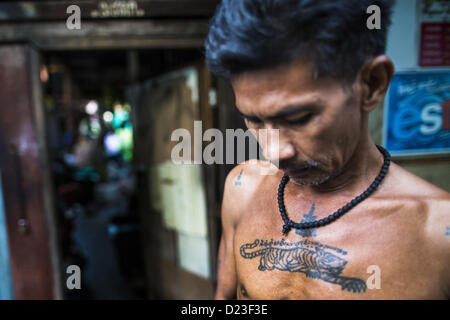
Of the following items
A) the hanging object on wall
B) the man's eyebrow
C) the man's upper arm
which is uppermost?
the hanging object on wall

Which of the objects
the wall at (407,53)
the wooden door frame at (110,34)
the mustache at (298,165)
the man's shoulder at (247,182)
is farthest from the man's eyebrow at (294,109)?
the wooden door frame at (110,34)

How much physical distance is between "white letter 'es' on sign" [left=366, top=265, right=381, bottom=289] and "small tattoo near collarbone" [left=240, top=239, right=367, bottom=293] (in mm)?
19

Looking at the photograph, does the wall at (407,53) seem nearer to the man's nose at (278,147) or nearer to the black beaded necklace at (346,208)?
the black beaded necklace at (346,208)

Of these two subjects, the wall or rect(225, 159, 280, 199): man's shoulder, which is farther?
the wall

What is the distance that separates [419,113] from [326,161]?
1.21 metres

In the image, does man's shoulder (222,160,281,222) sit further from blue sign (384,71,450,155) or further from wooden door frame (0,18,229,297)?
wooden door frame (0,18,229,297)

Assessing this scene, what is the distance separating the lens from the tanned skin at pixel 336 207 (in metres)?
0.86

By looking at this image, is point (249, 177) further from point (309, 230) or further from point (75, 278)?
point (75, 278)

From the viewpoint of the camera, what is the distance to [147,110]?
3520 millimetres

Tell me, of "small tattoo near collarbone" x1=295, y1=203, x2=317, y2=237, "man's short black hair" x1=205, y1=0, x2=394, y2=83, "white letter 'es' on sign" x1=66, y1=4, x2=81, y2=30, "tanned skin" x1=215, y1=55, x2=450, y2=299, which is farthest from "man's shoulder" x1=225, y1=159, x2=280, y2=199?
"white letter 'es' on sign" x1=66, y1=4, x2=81, y2=30

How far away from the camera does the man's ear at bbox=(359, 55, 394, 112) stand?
880 mm

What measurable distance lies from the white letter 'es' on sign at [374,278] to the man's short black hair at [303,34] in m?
0.64
